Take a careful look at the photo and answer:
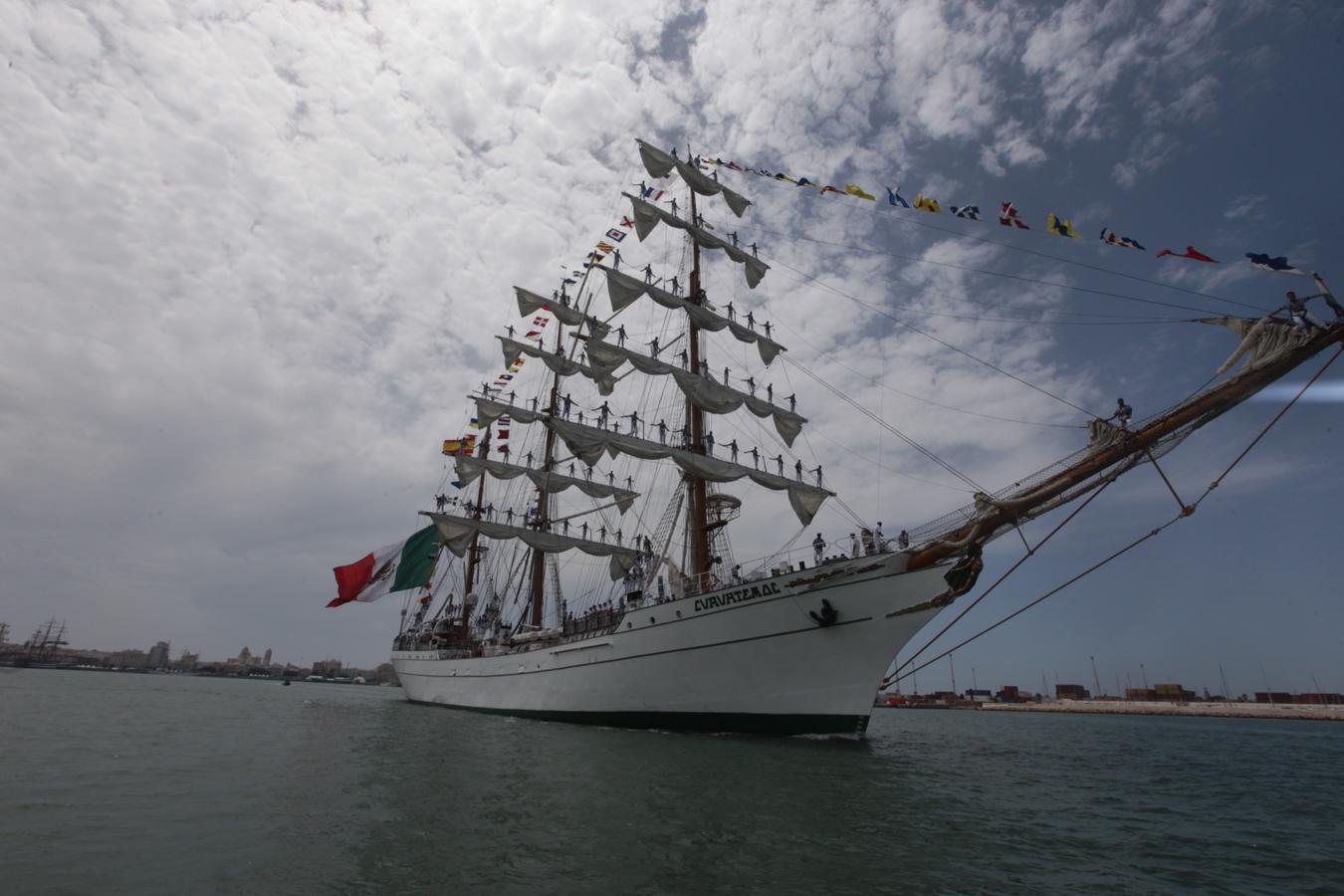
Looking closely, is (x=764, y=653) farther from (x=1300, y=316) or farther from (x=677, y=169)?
(x=677, y=169)

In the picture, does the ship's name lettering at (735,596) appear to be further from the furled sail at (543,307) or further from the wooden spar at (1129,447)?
the furled sail at (543,307)

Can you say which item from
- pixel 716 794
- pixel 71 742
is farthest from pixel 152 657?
pixel 716 794

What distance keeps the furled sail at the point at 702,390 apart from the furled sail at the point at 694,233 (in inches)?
223

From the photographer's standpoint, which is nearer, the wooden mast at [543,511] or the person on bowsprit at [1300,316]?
the person on bowsprit at [1300,316]

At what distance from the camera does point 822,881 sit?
686 centimetres

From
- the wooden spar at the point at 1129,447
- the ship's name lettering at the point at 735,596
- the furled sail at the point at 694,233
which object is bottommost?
the ship's name lettering at the point at 735,596

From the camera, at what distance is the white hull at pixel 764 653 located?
17359 mm

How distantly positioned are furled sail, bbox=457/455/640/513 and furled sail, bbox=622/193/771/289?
13.9 metres

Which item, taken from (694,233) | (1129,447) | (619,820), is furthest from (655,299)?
(619,820)

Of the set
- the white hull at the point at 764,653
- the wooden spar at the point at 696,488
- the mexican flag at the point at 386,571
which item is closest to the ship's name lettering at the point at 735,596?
the white hull at the point at 764,653

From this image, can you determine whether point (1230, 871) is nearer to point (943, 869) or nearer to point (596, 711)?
point (943, 869)

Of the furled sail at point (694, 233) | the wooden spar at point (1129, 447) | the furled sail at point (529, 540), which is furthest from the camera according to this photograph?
the furled sail at point (529, 540)

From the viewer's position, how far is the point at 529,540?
3509 centimetres

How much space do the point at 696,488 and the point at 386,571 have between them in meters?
18.3
